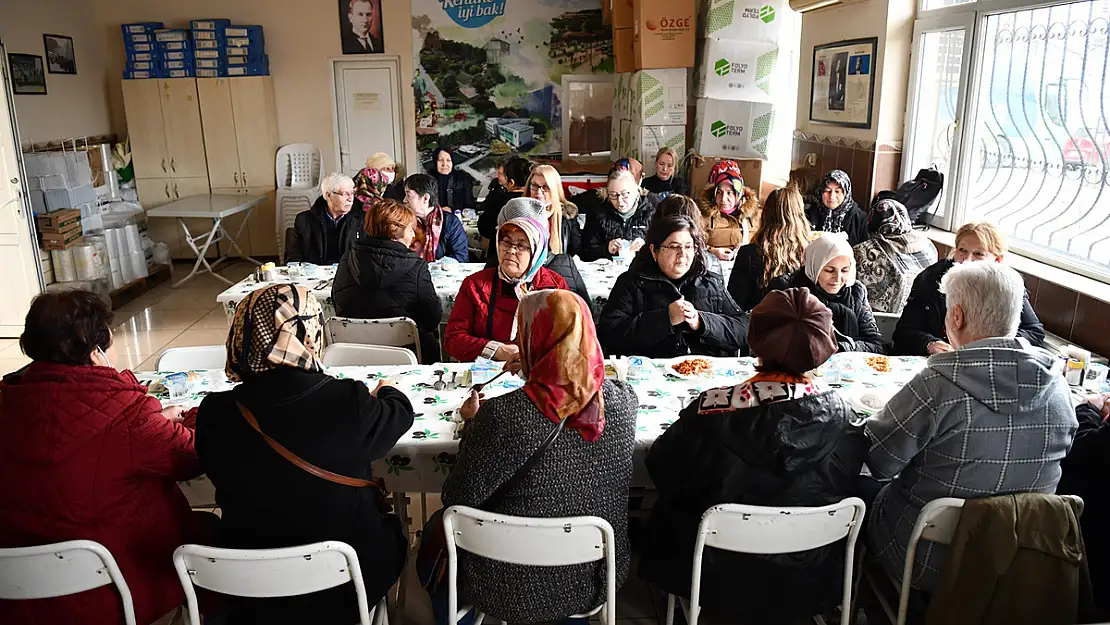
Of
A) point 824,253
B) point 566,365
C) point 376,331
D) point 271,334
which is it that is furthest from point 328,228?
point 566,365

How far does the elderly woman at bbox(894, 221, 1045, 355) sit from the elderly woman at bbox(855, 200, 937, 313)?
397mm

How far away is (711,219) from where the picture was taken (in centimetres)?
568

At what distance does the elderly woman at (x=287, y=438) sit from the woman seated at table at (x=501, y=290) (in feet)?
4.27

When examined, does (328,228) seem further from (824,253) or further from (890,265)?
(890,265)

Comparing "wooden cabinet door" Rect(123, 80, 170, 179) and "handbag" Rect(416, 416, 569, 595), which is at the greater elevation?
"wooden cabinet door" Rect(123, 80, 170, 179)

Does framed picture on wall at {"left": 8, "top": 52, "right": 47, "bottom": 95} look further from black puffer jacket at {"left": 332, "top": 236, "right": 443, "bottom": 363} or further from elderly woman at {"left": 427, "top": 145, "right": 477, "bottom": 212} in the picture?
black puffer jacket at {"left": 332, "top": 236, "right": 443, "bottom": 363}

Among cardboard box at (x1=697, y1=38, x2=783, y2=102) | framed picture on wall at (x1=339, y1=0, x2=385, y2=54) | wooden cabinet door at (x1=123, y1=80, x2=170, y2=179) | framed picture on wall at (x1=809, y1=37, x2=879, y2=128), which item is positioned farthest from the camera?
framed picture on wall at (x1=339, y1=0, x2=385, y2=54)

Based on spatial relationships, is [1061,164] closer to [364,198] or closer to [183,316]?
[364,198]

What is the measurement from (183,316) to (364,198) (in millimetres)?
2385

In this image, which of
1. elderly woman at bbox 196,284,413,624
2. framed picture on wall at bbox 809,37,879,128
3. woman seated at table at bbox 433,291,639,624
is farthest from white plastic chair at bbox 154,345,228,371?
framed picture on wall at bbox 809,37,879,128

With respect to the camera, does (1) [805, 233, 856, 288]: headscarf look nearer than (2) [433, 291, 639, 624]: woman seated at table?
No

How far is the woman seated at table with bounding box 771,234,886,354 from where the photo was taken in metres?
3.32

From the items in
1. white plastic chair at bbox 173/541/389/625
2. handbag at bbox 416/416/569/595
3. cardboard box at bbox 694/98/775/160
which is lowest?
handbag at bbox 416/416/569/595

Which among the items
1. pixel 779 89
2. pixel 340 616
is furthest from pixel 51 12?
pixel 340 616
